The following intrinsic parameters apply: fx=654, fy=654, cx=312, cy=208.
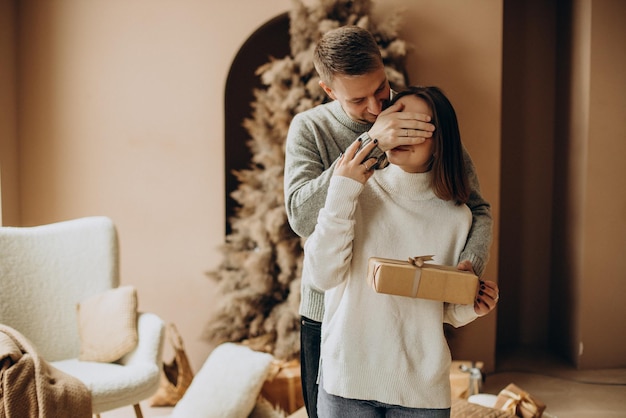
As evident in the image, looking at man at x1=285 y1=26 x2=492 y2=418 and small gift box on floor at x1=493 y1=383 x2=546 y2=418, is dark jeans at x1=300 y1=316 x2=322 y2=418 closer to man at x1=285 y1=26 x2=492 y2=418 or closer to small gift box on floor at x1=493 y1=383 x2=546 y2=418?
man at x1=285 y1=26 x2=492 y2=418

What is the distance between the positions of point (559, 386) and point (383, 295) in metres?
2.62

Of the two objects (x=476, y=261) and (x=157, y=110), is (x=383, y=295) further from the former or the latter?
(x=157, y=110)

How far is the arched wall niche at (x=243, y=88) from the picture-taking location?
12.6 feet

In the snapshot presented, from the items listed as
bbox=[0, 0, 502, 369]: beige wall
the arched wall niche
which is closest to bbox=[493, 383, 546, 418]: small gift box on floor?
bbox=[0, 0, 502, 369]: beige wall

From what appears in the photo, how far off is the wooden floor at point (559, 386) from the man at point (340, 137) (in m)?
1.88

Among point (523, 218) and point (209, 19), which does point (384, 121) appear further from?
point (523, 218)

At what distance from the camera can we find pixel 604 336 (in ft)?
12.5

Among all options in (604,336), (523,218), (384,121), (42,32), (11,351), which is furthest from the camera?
(523,218)

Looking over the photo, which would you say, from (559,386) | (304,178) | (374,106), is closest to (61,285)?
(304,178)

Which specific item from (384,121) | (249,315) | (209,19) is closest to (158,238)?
(249,315)

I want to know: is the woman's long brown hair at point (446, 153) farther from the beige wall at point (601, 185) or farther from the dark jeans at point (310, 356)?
the beige wall at point (601, 185)

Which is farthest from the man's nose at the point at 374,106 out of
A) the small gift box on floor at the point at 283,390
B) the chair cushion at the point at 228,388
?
the small gift box on floor at the point at 283,390

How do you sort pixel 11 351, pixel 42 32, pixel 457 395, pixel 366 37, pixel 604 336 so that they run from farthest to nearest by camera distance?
pixel 604 336 → pixel 42 32 → pixel 457 395 → pixel 11 351 → pixel 366 37

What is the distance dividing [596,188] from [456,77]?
1.04m
